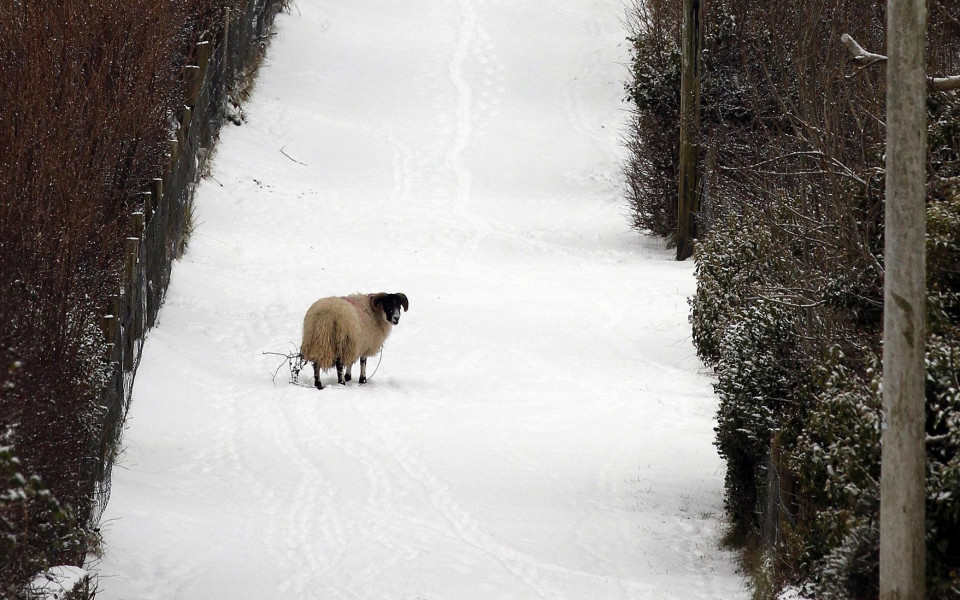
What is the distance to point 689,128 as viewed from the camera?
953 inches

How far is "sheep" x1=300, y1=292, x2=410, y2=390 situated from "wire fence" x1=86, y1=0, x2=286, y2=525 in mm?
2144

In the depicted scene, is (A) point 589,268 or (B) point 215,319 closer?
(B) point 215,319

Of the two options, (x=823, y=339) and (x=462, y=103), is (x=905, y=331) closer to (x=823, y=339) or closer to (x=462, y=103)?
(x=823, y=339)

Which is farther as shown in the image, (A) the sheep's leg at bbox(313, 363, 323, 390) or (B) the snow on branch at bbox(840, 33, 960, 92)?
(A) the sheep's leg at bbox(313, 363, 323, 390)

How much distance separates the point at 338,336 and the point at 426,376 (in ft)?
5.87

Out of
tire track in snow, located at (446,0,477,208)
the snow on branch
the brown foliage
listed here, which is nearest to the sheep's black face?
the brown foliage

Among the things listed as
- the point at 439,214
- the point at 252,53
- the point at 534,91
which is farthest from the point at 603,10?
the point at 439,214

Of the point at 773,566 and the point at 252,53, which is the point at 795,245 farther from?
the point at 252,53

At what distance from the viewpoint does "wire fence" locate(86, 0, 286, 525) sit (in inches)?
399

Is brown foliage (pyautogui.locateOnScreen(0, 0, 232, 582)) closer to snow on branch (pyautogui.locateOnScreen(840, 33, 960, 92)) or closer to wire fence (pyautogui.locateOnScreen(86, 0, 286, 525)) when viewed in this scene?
wire fence (pyautogui.locateOnScreen(86, 0, 286, 525))

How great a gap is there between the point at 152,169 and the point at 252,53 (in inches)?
632

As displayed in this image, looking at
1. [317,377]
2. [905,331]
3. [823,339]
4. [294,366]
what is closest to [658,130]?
[294,366]

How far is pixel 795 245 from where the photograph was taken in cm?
1041

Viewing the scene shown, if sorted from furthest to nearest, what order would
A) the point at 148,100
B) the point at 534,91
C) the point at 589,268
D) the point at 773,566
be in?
the point at 534,91, the point at 589,268, the point at 148,100, the point at 773,566
